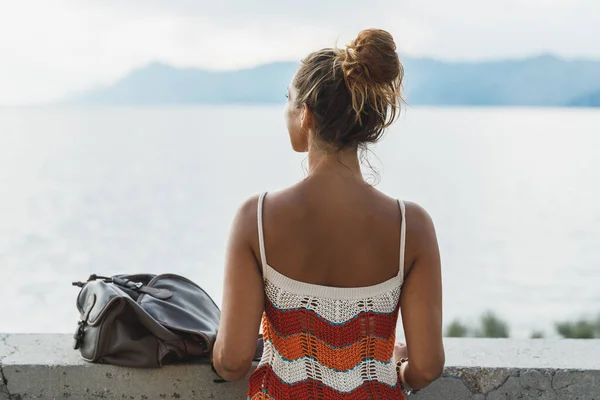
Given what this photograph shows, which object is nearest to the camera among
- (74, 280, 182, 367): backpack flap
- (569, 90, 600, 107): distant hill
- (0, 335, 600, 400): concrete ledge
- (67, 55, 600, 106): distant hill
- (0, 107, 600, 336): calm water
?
(74, 280, 182, 367): backpack flap

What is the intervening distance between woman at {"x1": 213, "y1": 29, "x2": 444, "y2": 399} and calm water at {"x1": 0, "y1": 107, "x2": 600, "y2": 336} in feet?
0.82

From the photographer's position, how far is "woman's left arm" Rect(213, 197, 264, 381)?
74.1 inches

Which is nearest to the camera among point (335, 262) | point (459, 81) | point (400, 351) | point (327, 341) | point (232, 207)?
point (335, 262)

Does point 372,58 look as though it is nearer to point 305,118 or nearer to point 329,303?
point 305,118

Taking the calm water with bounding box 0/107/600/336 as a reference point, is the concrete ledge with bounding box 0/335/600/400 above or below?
above

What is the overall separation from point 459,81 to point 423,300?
4842cm

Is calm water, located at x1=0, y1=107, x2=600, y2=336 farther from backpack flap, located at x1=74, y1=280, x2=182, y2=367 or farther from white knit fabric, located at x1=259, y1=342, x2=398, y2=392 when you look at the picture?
backpack flap, located at x1=74, y1=280, x2=182, y2=367

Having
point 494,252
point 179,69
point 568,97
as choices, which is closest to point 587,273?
point 494,252

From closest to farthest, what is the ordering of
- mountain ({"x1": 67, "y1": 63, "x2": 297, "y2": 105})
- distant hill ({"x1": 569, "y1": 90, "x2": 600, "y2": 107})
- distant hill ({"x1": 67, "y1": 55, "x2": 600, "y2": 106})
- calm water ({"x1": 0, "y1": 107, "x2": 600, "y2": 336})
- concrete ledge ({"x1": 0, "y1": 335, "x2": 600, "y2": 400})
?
1. concrete ledge ({"x1": 0, "y1": 335, "x2": 600, "y2": 400})
2. calm water ({"x1": 0, "y1": 107, "x2": 600, "y2": 336})
3. distant hill ({"x1": 569, "y1": 90, "x2": 600, "y2": 107})
4. distant hill ({"x1": 67, "y1": 55, "x2": 600, "y2": 106})
5. mountain ({"x1": 67, "y1": 63, "x2": 297, "y2": 105})

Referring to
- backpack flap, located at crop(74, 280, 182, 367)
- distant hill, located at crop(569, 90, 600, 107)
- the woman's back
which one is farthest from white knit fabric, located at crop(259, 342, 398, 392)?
distant hill, located at crop(569, 90, 600, 107)

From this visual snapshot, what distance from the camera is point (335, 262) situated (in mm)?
1884

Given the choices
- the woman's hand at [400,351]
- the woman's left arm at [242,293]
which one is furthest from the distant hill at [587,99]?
the woman's left arm at [242,293]

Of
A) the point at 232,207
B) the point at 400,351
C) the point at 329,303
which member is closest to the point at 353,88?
Result: the point at 329,303

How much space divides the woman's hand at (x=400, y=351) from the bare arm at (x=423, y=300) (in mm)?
139
